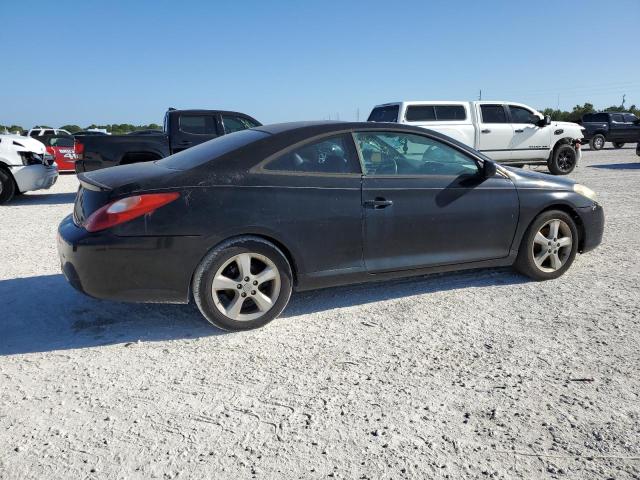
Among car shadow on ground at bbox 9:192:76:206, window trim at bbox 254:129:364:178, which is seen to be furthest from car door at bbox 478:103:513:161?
window trim at bbox 254:129:364:178

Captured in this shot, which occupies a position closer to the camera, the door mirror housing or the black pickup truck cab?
the black pickup truck cab

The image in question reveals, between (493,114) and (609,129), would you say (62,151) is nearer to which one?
(493,114)

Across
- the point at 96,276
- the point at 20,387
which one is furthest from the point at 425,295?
the point at 20,387

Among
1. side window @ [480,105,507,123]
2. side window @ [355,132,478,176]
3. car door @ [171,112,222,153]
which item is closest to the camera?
side window @ [355,132,478,176]

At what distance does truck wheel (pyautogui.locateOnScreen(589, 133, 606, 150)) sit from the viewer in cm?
2529

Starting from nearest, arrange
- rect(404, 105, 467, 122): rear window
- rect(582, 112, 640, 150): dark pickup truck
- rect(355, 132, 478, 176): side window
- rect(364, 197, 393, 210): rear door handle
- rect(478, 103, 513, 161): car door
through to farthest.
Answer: rect(364, 197, 393, 210): rear door handle < rect(355, 132, 478, 176): side window < rect(404, 105, 467, 122): rear window < rect(478, 103, 513, 161): car door < rect(582, 112, 640, 150): dark pickup truck

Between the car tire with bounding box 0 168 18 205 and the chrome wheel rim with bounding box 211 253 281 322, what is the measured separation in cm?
821

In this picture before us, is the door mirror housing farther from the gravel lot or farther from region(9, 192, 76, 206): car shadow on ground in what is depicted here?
region(9, 192, 76, 206): car shadow on ground

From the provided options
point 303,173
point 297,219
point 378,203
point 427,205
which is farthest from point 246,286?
point 427,205

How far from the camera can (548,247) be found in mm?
4688

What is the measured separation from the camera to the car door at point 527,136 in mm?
13430

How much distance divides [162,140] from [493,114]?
8310 mm

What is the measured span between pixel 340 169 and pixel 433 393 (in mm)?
1855

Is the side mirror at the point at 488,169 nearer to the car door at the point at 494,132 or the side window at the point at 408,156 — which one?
the side window at the point at 408,156
